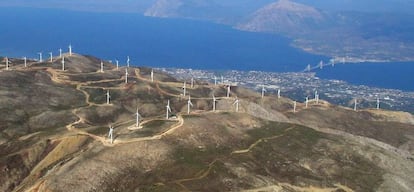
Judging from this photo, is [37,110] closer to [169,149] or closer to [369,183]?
[169,149]

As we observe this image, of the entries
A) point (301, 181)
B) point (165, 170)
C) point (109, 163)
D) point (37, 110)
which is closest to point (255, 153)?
point (301, 181)

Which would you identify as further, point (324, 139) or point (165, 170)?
point (324, 139)

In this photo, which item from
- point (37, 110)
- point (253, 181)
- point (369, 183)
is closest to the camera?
point (253, 181)

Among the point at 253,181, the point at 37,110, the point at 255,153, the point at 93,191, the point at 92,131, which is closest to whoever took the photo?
the point at 93,191

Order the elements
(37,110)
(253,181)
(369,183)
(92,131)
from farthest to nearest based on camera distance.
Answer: (37,110) < (92,131) < (369,183) < (253,181)

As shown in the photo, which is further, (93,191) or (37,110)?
(37,110)

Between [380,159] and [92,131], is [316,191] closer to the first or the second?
[380,159]

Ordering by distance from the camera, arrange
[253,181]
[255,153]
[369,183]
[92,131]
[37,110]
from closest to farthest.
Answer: [253,181], [369,183], [255,153], [92,131], [37,110]

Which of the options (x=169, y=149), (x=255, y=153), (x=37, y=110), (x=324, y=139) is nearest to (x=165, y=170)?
(x=169, y=149)
